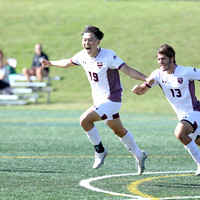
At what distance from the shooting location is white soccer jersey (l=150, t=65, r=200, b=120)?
740 centimetres

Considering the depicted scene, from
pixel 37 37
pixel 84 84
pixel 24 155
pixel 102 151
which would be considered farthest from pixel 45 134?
pixel 37 37

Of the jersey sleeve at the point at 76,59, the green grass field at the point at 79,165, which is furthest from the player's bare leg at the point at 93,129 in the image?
the jersey sleeve at the point at 76,59

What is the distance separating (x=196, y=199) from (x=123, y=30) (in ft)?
100

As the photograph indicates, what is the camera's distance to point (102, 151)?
7.85 meters

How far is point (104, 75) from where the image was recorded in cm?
771

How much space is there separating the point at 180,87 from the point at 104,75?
1.02 m

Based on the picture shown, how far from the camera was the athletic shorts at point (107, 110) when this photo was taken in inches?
300

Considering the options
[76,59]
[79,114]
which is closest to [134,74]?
[76,59]

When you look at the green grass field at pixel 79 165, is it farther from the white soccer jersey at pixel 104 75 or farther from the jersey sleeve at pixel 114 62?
the jersey sleeve at pixel 114 62

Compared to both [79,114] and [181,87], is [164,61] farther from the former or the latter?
[79,114]

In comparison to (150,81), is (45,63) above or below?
above

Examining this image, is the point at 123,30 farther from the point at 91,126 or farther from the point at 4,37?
the point at 91,126

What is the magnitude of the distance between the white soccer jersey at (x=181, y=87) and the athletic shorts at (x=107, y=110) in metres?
0.65

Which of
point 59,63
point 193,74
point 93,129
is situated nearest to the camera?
point 193,74
